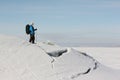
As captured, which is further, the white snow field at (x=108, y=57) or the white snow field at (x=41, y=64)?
the white snow field at (x=108, y=57)

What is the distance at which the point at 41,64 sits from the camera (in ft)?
43.5

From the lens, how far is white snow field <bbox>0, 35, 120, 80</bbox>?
12.9 meters

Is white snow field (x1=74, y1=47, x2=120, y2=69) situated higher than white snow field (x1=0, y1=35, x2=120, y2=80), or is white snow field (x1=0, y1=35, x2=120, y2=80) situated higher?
white snow field (x1=0, y1=35, x2=120, y2=80)

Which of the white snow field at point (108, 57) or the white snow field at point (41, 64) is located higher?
the white snow field at point (41, 64)

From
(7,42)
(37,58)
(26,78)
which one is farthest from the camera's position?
(7,42)

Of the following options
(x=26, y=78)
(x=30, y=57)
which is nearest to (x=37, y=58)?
(x=30, y=57)

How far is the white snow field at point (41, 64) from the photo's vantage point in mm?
12859

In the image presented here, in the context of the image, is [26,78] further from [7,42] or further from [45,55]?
[7,42]

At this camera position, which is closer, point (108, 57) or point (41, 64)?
point (41, 64)

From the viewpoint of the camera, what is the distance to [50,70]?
1305cm

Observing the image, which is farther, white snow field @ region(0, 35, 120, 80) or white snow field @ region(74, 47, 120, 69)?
white snow field @ region(74, 47, 120, 69)

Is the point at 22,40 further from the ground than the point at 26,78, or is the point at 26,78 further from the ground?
the point at 22,40

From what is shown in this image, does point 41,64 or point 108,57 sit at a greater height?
point 41,64

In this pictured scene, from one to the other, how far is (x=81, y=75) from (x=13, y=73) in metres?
2.73
